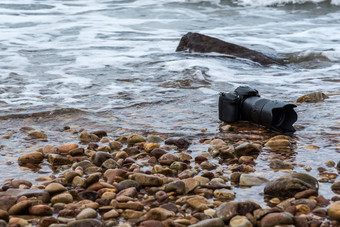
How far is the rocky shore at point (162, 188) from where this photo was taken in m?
2.29

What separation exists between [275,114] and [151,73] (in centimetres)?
299

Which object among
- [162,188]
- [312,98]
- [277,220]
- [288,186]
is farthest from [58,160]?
[312,98]

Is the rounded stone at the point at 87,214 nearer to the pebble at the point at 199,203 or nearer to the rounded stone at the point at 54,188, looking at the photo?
the rounded stone at the point at 54,188

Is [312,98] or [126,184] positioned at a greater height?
[312,98]

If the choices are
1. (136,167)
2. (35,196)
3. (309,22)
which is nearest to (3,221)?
(35,196)

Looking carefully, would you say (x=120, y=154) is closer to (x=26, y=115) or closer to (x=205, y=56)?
(x=26, y=115)

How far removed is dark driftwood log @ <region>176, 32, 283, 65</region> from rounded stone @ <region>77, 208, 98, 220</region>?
5.44 meters

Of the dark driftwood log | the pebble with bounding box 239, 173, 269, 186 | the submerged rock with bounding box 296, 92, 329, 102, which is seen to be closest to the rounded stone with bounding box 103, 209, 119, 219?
the pebble with bounding box 239, 173, 269, 186

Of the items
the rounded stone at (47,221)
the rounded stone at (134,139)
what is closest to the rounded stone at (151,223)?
the rounded stone at (47,221)

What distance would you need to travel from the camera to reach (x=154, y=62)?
7492 millimetres

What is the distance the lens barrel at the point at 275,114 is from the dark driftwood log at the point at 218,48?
3510 mm

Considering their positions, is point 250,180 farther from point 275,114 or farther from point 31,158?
point 31,158

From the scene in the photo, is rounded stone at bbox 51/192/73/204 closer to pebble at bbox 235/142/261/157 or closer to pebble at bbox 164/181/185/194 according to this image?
pebble at bbox 164/181/185/194

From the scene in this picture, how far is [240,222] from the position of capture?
2203 mm
